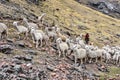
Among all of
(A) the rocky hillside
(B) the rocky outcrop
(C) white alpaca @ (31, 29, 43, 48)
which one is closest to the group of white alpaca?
(C) white alpaca @ (31, 29, 43, 48)

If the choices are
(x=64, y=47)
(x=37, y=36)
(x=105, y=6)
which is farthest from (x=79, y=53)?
(x=105, y=6)

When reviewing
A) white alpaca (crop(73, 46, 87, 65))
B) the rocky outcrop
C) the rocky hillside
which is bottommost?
the rocky outcrop

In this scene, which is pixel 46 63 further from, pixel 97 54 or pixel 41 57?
pixel 97 54

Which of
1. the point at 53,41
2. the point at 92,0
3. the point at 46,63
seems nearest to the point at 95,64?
the point at 53,41

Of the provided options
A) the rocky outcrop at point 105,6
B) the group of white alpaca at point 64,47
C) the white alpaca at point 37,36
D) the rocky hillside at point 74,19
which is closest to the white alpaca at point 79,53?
the group of white alpaca at point 64,47

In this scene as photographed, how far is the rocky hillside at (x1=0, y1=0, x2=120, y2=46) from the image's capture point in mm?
55909

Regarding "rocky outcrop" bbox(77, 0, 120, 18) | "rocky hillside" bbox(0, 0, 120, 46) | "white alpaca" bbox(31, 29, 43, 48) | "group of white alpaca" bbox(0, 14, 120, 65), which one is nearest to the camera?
"group of white alpaca" bbox(0, 14, 120, 65)

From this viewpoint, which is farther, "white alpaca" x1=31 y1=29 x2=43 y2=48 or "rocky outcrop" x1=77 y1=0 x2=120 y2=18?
"rocky outcrop" x1=77 y1=0 x2=120 y2=18

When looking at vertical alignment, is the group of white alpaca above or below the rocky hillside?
above

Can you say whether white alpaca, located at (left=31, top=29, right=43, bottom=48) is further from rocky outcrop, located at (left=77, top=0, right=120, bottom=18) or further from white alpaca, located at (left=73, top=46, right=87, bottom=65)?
rocky outcrop, located at (left=77, top=0, right=120, bottom=18)

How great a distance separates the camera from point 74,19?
68.1 metres

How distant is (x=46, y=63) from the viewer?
28359 mm

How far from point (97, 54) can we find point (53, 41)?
417 centimetres

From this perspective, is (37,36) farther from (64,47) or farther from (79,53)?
(79,53)
